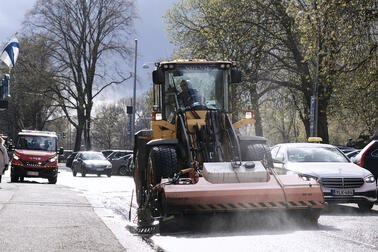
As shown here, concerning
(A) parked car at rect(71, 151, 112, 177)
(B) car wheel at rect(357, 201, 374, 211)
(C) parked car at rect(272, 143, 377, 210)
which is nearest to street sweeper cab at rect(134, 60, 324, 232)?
(C) parked car at rect(272, 143, 377, 210)

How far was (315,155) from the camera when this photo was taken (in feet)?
45.0

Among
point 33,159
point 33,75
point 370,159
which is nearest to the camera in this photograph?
point 370,159

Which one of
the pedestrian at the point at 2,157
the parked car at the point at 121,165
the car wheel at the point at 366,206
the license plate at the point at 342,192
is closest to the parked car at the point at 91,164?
the parked car at the point at 121,165

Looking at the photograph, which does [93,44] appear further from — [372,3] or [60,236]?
[60,236]

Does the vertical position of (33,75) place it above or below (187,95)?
above

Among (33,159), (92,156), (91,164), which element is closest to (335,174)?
(33,159)

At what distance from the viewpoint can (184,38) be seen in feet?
111

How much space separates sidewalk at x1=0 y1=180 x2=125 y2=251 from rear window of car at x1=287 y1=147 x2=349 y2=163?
4932 mm

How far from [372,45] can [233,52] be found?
35.3 feet

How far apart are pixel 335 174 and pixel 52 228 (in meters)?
6.13

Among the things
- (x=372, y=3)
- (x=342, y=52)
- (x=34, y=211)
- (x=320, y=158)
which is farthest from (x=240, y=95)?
(x=34, y=211)

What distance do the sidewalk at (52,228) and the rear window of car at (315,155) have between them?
4.93m

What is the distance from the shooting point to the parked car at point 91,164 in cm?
3253

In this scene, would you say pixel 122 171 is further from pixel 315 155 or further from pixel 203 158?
pixel 203 158
